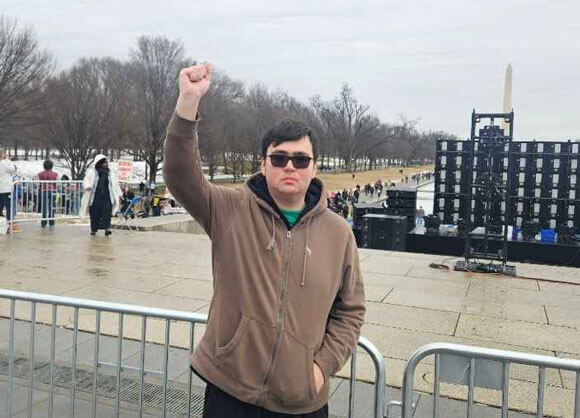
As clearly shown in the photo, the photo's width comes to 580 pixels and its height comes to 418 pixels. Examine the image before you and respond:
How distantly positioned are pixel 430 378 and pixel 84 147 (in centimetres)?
3947

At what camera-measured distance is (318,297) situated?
2188 mm

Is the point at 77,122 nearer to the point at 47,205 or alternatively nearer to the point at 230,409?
the point at 47,205

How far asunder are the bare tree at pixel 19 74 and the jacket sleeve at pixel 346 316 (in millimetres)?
33685

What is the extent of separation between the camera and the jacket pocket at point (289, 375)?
6.94 feet

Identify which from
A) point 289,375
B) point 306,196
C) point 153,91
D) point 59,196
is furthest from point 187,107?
point 153,91

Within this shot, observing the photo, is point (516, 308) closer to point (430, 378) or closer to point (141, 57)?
point (430, 378)

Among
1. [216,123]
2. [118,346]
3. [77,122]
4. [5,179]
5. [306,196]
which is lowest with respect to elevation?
[118,346]

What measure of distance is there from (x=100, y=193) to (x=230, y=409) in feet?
34.9

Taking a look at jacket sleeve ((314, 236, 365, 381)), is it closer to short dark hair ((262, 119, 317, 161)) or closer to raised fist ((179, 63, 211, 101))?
short dark hair ((262, 119, 317, 161))

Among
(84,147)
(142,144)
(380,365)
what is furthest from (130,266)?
(142,144)

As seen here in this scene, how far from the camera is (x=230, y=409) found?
7.20 feet

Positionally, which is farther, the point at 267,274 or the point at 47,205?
the point at 47,205

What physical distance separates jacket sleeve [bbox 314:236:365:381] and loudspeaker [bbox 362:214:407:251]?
12434 millimetres

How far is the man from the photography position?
6.95 ft
